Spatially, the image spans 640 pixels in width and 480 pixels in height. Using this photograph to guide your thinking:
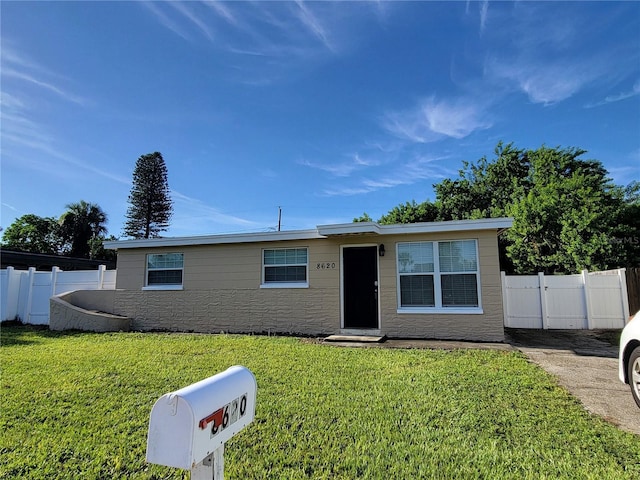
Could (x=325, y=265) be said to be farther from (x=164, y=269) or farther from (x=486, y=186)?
(x=486, y=186)

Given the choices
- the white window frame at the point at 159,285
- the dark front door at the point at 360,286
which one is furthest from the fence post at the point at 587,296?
the white window frame at the point at 159,285

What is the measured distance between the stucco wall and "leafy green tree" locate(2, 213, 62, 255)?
93.6 ft

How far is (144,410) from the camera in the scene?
3953 mm

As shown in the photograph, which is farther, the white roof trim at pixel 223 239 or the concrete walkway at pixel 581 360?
the white roof trim at pixel 223 239

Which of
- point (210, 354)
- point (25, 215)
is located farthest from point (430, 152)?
point (25, 215)

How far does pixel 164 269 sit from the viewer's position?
11.2 meters

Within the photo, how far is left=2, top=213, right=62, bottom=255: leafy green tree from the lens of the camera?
33375 millimetres

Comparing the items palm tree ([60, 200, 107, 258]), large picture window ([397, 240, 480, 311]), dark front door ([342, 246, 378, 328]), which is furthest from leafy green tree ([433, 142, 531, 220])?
palm tree ([60, 200, 107, 258])

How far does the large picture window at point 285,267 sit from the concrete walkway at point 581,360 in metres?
2.27

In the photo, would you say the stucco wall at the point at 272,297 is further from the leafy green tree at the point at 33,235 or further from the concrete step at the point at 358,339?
the leafy green tree at the point at 33,235

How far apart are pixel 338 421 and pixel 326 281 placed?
5921 millimetres

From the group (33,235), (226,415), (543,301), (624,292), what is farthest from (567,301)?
(33,235)

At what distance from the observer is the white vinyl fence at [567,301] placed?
10.0 metres

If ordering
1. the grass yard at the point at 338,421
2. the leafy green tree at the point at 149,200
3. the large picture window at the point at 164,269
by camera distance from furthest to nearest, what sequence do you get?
the leafy green tree at the point at 149,200
the large picture window at the point at 164,269
the grass yard at the point at 338,421
